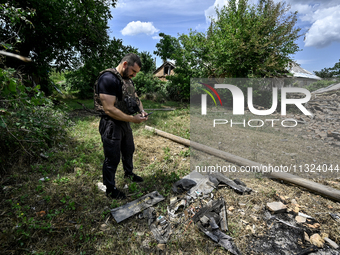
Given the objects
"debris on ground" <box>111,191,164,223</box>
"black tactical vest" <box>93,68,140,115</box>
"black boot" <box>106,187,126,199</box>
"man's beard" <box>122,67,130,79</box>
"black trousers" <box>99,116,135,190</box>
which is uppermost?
"man's beard" <box>122,67,130,79</box>

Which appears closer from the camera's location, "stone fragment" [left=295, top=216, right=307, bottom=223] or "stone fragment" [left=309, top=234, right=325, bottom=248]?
"stone fragment" [left=309, top=234, right=325, bottom=248]

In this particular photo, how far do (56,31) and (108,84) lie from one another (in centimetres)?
929

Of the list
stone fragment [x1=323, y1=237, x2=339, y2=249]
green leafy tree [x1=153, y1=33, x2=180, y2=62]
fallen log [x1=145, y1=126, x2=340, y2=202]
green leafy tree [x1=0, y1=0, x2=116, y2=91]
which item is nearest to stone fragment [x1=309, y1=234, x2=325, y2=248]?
stone fragment [x1=323, y1=237, x2=339, y2=249]

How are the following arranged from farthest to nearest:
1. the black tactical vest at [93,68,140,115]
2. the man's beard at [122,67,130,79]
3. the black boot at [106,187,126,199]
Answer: the black boot at [106,187,126,199] < the man's beard at [122,67,130,79] < the black tactical vest at [93,68,140,115]

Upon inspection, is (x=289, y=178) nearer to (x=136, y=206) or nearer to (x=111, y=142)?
(x=136, y=206)

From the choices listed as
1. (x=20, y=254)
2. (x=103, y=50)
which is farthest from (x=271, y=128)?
(x=103, y=50)

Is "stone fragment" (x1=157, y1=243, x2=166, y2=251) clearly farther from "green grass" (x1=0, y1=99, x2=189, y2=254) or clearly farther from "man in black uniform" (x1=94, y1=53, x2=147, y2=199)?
"man in black uniform" (x1=94, y1=53, x2=147, y2=199)

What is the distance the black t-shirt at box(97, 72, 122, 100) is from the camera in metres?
2.72

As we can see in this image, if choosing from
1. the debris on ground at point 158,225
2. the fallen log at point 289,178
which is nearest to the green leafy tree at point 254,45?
the fallen log at point 289,178

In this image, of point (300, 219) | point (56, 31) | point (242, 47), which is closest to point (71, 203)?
point (300, 219)

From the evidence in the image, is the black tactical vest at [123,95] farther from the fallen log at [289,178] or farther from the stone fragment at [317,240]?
the stone fragment at [317,240]

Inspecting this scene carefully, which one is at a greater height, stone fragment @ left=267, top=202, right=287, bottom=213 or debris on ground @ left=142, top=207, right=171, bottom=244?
stone fragment @ left=267, top=202, right=287, bottom=213

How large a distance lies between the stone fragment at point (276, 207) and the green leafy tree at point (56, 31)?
10734 mm

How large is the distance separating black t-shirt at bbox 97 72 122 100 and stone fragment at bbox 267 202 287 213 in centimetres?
309
